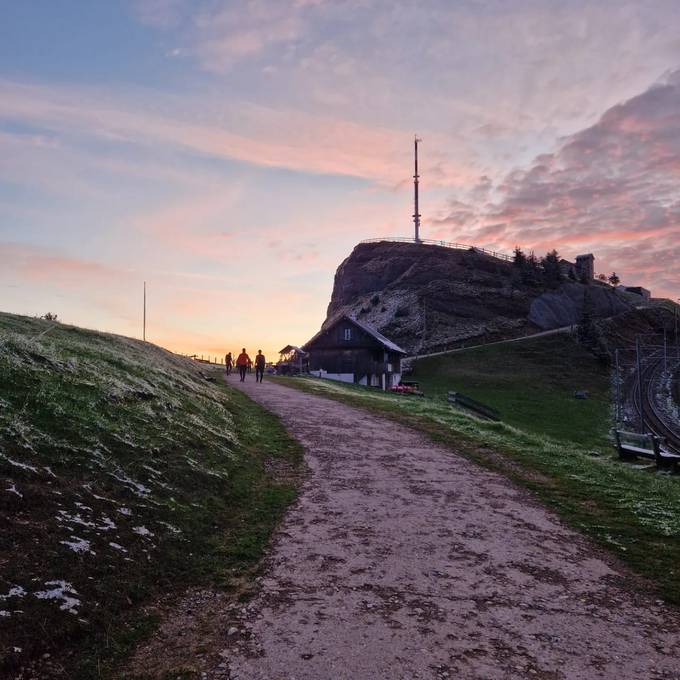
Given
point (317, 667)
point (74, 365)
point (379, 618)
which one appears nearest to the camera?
point (317, 667)

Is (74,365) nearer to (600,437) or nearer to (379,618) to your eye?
(379,618)

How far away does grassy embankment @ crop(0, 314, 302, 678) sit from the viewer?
19.3ft

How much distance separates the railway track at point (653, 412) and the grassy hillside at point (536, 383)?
4.04 meters

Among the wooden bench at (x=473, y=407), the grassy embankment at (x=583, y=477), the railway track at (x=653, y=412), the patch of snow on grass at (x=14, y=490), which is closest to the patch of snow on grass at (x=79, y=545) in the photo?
the patch of snow on grass at (x=14, y=490)

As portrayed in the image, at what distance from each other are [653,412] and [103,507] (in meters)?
69.2

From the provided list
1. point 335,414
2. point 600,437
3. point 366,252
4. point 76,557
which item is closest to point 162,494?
point 76,557

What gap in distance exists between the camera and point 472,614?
263 inches

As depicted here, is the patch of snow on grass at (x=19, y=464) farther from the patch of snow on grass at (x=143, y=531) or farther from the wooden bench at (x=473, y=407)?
the wooden bench at (x=473, y=407)

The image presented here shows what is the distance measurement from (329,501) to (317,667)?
6052mm

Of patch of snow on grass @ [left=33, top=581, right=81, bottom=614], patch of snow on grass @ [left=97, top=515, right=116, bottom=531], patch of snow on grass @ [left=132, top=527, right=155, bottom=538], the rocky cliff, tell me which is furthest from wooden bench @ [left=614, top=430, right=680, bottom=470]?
the rocky cliff

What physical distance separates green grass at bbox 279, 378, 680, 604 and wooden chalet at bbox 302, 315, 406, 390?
46891 mm

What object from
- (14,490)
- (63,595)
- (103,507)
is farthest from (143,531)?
(63,595)

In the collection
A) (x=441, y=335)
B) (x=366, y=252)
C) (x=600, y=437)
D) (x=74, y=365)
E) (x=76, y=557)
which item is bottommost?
(x=600, y=437)

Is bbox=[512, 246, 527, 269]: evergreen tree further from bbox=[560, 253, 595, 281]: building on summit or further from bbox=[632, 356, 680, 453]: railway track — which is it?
bbox=[632, 356, 680, 453]: railway track
